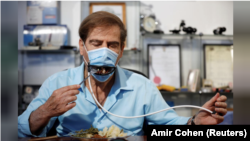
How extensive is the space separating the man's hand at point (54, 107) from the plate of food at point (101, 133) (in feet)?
0.46

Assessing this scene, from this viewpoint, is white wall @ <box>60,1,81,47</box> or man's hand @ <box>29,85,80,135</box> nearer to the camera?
man's hand @ <box>29,85,80,135</box>

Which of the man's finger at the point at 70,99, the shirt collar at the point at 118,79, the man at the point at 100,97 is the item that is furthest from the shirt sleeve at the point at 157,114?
the man's finger at the point at 70,99

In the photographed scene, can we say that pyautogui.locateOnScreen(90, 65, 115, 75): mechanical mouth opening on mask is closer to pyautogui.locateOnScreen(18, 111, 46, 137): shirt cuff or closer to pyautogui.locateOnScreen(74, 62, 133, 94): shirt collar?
pyautogui.locateOnScreen(74, 62, 133, 94): shirt collar

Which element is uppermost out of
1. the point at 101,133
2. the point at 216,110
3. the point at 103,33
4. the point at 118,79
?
the point at 103,33

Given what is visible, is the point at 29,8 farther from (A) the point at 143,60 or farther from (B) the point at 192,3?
(B) the point at 192,3

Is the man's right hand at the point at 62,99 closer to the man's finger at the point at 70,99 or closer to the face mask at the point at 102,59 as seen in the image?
the man's finger at the point at 70,99

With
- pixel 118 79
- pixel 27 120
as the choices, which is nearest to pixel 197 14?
pixel 118 79

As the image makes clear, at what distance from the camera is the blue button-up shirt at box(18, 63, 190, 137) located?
1037 mm

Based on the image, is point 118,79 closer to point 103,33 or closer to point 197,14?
point 103,33

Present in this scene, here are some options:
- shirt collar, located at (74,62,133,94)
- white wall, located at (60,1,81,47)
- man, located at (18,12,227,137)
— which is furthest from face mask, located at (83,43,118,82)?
white wall, located at (60,1,81,47)

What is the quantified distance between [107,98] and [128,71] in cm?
22

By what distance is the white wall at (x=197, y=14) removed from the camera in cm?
128

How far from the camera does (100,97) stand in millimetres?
1075

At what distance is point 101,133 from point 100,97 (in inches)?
7.5
